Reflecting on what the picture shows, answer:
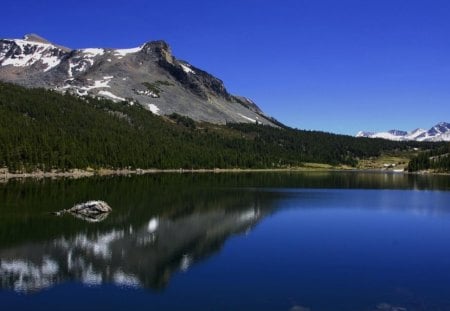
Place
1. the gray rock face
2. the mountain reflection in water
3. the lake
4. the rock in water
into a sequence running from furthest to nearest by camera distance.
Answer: the rock in water, the gray rock face, the mountain reflection in water, the lake

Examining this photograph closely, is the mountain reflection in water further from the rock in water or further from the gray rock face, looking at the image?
the rock in water

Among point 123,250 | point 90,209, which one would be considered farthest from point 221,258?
point 90,209

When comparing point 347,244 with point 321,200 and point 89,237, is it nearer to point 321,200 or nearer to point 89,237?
point 89,237

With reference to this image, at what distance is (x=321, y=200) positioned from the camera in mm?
103938

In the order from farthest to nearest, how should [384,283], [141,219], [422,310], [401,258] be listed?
[141,219]
[401,258]
[384,283]
[422,310]

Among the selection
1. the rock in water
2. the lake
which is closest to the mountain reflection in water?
the lake

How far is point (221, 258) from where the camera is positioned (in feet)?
155

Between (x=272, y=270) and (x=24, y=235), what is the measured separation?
27734 millimetres

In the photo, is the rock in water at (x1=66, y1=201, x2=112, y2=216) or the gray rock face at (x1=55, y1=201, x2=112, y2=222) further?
the rock in water at (x1=66, y1=201, x2=112, y2=216)

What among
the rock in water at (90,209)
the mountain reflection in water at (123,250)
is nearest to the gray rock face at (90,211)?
the rock in water at (90,209)

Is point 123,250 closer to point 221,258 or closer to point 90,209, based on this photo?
point 221,258

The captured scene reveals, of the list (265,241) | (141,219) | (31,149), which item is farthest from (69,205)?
(31,149)

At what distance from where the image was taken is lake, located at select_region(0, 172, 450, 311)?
34094mm

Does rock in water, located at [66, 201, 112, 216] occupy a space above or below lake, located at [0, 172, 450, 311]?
above
